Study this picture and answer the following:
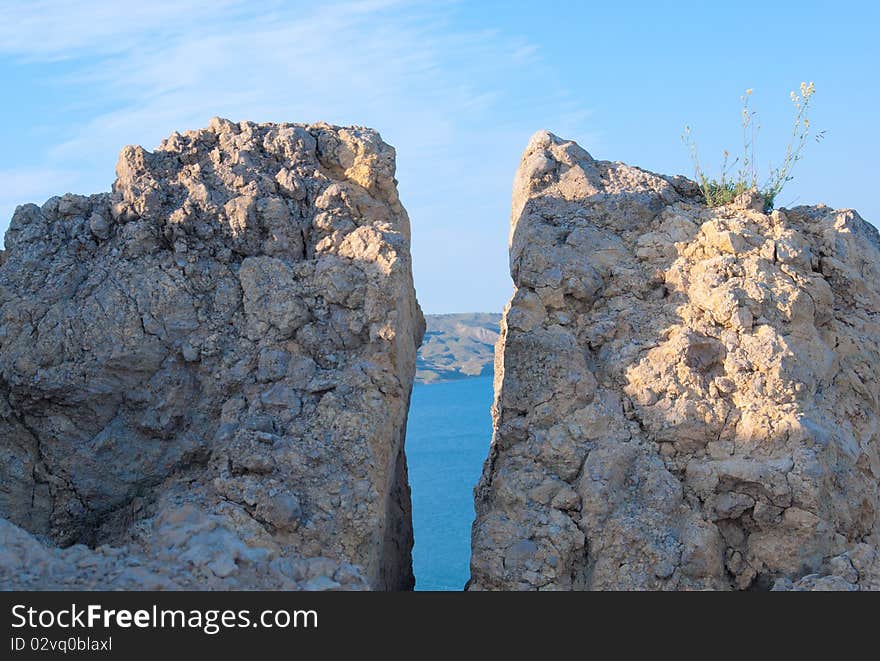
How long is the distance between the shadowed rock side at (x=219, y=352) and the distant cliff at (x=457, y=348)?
1648 centimetres

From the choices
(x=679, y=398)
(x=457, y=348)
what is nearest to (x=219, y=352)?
(x=679, y=398)

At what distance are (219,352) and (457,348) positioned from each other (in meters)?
21.0

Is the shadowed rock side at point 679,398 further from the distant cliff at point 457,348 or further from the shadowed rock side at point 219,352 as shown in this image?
the distant cliff at point 457,348

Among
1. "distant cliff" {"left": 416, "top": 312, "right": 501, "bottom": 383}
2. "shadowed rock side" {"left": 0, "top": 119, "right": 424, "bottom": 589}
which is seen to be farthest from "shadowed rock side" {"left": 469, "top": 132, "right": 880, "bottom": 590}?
"distant cliff" {"left": 416, "top": 312, "right": 501, "bottom": 383}

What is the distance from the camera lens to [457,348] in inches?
1077

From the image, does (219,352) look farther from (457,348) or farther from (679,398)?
(457,348)

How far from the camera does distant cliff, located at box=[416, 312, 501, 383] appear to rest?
25.4 m

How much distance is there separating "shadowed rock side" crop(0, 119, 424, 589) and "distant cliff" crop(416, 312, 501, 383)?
16.5 meters

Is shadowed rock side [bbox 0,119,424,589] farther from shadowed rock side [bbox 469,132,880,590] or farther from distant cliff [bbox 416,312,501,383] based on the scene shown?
distant cliff [bbox 416,312,501,383]

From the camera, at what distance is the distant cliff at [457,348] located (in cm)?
2536

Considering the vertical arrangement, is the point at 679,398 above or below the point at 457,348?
below
